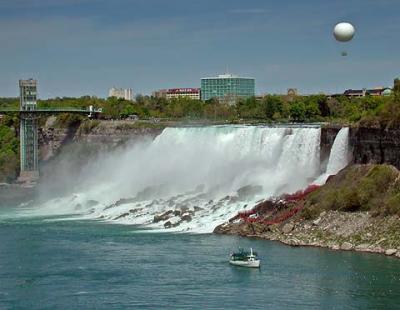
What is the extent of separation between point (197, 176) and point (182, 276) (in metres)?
26.9

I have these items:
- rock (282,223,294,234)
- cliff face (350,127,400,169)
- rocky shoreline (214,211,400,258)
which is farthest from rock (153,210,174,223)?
cliff face (350,127,400,169)

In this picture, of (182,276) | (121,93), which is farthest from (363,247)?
(121,93)

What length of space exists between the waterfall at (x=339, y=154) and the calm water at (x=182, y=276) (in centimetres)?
936

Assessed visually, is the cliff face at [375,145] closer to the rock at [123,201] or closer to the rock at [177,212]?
the rock at [177,212]

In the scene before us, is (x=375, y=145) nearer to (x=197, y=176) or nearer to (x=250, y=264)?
(x=250, y=264)

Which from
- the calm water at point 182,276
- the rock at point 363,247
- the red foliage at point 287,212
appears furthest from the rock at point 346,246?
the red foliage at point 287,212

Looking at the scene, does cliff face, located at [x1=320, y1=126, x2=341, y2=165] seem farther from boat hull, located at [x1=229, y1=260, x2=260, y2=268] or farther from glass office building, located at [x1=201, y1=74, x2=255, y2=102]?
glass office building, located at [x1=201, y1=74, x2=255, y2=102]

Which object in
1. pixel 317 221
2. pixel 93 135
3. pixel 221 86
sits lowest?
pixel 317 221

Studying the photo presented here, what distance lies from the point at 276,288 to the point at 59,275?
27.5 feet

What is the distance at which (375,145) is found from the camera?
1678 inches

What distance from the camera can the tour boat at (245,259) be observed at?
104 ft

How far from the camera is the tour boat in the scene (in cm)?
3156

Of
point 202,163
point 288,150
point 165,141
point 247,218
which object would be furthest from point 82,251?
point 165,141

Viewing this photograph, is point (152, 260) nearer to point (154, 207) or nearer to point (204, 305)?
point (204, 305)
